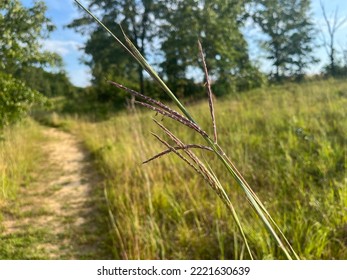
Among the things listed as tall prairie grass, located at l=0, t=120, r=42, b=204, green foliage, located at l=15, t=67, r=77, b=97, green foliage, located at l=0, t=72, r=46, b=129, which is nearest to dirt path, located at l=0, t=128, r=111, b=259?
tall prairie grass, located at l=0, t=120, r=42, b=204

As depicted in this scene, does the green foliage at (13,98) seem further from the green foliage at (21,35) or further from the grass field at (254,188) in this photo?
the grass field at (254,188)

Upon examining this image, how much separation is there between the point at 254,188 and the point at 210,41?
2356 mm

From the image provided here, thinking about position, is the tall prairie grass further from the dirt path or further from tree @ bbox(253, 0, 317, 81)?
tree @ bbox(253, 0, 317, 81)

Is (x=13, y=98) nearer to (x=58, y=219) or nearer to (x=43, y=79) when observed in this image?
(x=43, y=79)

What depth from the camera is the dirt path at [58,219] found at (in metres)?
2.25

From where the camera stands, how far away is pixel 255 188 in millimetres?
2484

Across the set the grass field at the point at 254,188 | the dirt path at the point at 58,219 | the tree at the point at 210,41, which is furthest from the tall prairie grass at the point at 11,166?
Answer: the tree at the point at 210,41

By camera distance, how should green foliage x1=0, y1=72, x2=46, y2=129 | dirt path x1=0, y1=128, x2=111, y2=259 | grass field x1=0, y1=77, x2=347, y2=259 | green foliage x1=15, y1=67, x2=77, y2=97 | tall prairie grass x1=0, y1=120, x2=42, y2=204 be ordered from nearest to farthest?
grass field x1=0, y1=77, x2=347, y2=259, dirt path x1=0, y1=128, x2=111, y2=259, tall prairie grass x1=0, y1=120, x2=42, y2=204, green foliage x1=0, y1=72, x2=46, y2=129, green foliage x1=15, y1=67, x2=77, y2=97

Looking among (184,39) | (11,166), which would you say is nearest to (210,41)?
(184,39)

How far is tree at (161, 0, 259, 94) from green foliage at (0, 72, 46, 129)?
4.93 ft

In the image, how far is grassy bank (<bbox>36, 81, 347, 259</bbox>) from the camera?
6.04 feet

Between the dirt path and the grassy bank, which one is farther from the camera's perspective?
the dirt path
